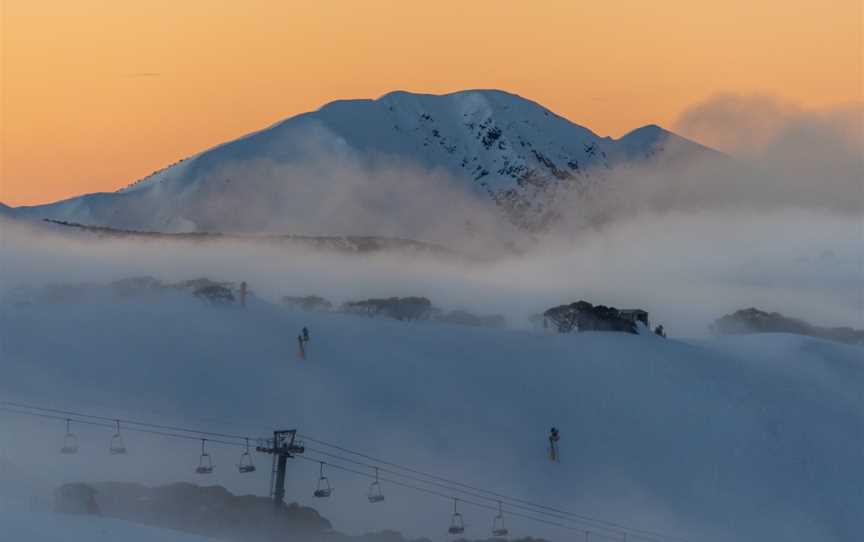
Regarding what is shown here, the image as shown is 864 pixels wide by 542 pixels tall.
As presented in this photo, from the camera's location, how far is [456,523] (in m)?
98.2

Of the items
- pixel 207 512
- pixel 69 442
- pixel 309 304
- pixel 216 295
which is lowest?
pixel 207 512

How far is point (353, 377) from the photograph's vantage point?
12050 centimetres

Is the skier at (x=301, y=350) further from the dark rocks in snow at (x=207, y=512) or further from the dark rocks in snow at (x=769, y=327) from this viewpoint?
the dark rocks in snow at (x=769, y=327)

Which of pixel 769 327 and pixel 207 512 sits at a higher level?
pixel 769 327

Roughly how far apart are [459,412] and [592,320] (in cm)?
2725

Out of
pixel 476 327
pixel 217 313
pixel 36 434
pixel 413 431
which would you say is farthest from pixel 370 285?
pixel 36 434

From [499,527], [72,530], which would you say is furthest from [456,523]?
[72,530]

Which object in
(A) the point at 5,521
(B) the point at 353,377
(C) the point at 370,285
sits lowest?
(A) the point at 5,521

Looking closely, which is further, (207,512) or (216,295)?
(216,295)

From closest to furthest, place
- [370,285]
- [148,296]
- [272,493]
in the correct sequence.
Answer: [272,493] → [148,296] → [370,285]

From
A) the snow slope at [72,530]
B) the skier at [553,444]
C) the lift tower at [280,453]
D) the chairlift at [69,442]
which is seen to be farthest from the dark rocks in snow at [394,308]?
the snow slope at [72,530]

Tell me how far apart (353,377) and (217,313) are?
1342 cm

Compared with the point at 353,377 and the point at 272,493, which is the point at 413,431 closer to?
the point at 353,377

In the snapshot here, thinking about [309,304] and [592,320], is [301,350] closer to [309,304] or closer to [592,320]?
[309,304]
